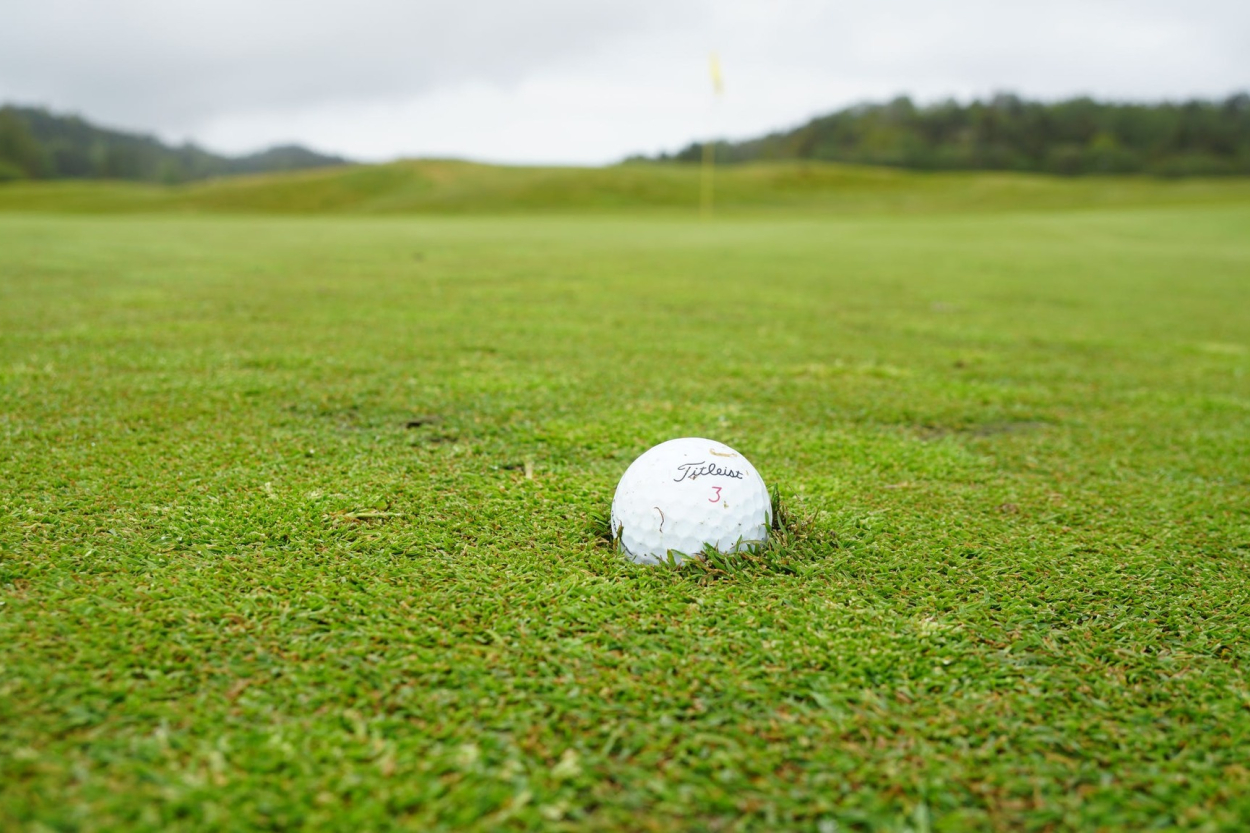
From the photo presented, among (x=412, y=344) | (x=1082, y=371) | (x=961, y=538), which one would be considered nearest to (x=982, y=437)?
(x=961, y=538)

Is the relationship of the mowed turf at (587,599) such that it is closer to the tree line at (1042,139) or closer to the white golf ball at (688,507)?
the white golf ball at (688,507)

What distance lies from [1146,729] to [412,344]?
3.88 m

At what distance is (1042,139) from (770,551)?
91166mm

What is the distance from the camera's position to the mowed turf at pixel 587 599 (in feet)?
4.04

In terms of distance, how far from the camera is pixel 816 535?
2117 millimetres

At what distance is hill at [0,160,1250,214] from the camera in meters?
37.8

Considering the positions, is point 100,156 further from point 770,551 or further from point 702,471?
point 770,551

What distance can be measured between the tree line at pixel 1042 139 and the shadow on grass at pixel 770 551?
76.5 meters

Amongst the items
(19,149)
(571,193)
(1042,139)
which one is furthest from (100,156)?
(1042,139)

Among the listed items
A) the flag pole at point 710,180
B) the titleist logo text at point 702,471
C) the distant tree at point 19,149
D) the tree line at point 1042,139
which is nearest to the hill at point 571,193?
the flag pole at point 710,180

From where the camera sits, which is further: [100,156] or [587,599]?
[100,156]

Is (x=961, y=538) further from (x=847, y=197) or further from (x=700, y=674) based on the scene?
(x=847, y=197)

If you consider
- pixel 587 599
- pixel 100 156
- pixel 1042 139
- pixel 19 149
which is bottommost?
pixel 587 599

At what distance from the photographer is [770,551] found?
1.98m
